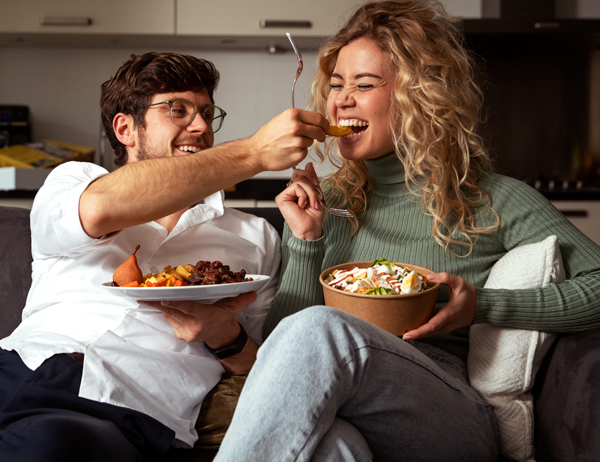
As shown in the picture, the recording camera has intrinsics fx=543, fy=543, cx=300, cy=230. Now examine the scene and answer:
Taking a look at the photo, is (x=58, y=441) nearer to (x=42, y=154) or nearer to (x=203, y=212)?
(x=203, y=212)

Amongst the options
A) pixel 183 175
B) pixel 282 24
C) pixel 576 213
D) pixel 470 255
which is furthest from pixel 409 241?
pixel 282 24

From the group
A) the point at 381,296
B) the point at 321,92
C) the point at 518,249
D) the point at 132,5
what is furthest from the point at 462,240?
the point at 132,5

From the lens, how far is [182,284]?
1090mm

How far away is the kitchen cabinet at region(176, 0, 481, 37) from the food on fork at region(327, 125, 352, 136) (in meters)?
2.08

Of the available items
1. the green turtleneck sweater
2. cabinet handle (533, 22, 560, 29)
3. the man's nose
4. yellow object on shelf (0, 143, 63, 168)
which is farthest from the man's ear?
cabinet handle (533, 22, 560, 29)

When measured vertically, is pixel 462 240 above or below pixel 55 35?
below

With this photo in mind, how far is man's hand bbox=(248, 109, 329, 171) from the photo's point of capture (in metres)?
1.23

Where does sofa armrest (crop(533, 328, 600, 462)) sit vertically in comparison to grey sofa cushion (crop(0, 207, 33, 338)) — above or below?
below

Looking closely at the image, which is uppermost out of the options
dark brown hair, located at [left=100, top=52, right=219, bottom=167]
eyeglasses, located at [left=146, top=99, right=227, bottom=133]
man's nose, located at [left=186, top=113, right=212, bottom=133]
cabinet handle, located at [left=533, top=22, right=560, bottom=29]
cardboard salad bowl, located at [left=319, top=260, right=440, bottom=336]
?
cabinet handle, located at [left=533, top=22, right=560, bottom=29]

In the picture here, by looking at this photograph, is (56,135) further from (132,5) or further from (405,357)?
(405,357)

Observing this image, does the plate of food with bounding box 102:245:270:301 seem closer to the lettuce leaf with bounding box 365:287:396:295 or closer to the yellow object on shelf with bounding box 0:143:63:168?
the lettuce leaf with bounding box 365:287:396:295

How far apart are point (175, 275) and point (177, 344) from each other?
0.68ft

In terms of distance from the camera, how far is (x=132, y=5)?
327 centimetres

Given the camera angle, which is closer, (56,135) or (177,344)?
(177,344)
